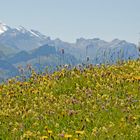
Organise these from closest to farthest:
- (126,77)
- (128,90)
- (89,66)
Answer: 1. (128,90)
2. (126,77)
3. (89,66)

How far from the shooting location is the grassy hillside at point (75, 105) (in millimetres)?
6883

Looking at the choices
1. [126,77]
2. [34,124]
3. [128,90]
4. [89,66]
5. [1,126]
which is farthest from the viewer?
[89,66]

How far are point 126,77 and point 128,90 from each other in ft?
2.63

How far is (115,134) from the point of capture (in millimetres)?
6398

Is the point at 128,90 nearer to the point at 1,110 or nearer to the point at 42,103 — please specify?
the point at 42,103

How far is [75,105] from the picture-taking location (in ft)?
28.4

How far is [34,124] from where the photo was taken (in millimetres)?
7520

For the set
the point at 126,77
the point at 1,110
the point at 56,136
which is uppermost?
the point at 126,77

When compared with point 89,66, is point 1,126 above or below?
below

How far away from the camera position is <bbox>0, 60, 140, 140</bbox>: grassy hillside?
6883 millimetres

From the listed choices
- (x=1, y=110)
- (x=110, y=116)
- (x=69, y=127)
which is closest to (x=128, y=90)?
(x=110, y=116)

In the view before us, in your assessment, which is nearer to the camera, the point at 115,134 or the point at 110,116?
the point at 115,134

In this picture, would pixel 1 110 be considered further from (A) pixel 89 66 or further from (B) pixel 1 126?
(A) pixel 89 66

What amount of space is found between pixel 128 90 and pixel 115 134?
10.3 ft
